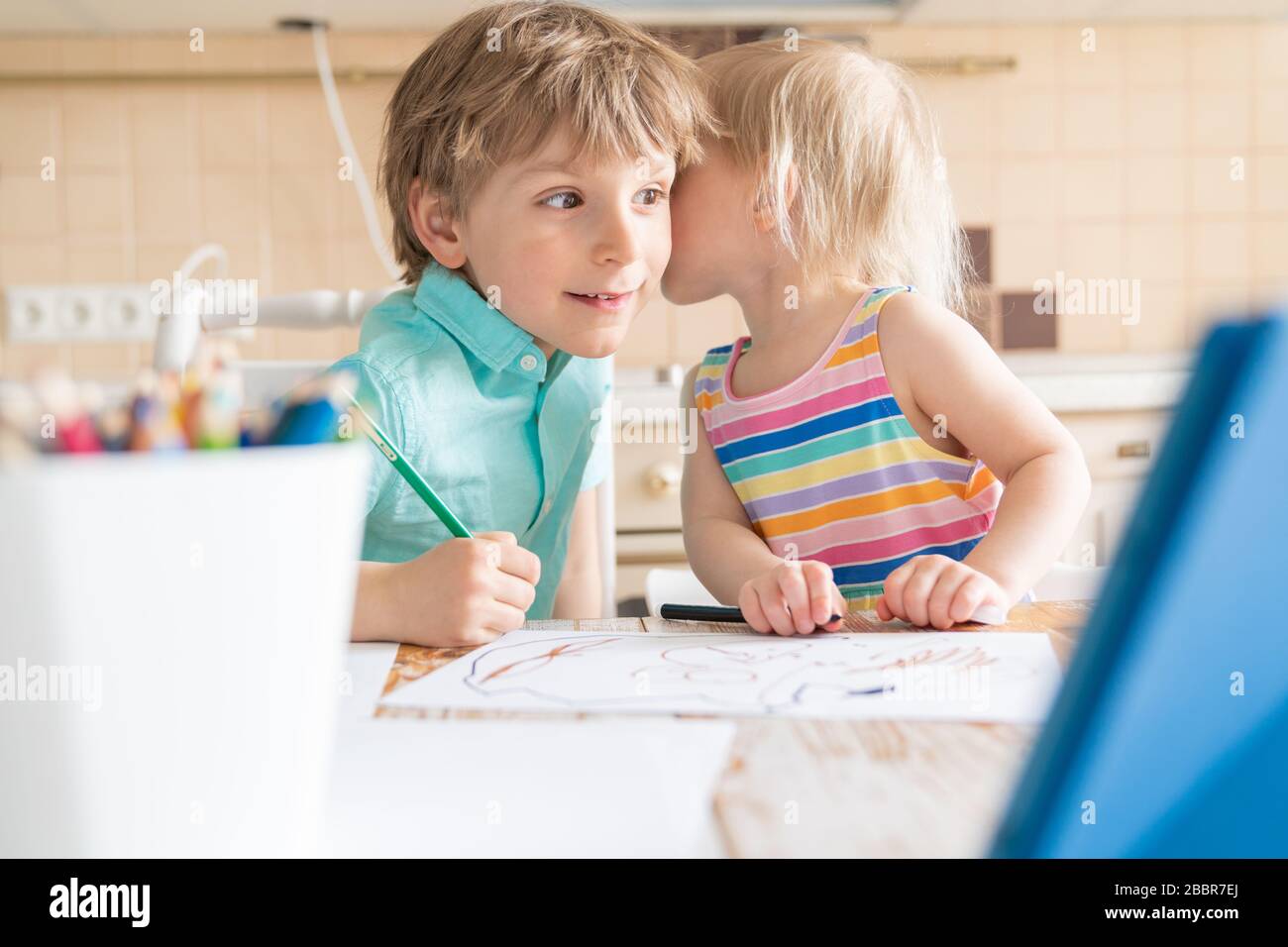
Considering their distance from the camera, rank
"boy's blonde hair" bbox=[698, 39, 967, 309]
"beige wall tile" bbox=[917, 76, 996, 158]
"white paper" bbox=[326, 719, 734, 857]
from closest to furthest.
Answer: "white paper" bbox=[326, 719, 734, 857], "boy's blonde hair" bbox=[698, 39, 967, 309], "beige wall tile" bbox=[917, 76, 996, 158]

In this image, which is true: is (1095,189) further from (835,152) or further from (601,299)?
(601,299)

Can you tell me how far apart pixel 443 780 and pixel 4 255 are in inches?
93.6

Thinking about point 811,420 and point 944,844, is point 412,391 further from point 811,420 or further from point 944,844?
point 944,844

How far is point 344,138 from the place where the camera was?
2254 mm

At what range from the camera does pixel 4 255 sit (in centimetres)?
231

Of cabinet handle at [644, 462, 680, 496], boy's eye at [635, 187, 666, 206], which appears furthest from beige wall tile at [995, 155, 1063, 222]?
boy's eye at [635, 187, 666, 206]

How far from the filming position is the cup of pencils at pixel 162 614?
26 cm

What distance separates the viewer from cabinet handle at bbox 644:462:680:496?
171 centimetres

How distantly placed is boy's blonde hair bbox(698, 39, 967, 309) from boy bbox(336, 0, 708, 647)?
0.06 meters

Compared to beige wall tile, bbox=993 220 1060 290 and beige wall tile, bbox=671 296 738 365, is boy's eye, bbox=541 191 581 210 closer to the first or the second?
beige wall tile, bbox=671 296 738 365

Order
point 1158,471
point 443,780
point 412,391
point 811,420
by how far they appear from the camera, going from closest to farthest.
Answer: point 1158,471
point 443,780
point 412,391
point 811,420

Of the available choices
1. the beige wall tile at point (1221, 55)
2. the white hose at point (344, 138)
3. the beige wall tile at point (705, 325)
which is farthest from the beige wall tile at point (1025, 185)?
the white hose at point (344, 138)

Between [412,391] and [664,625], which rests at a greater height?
[412,391]
